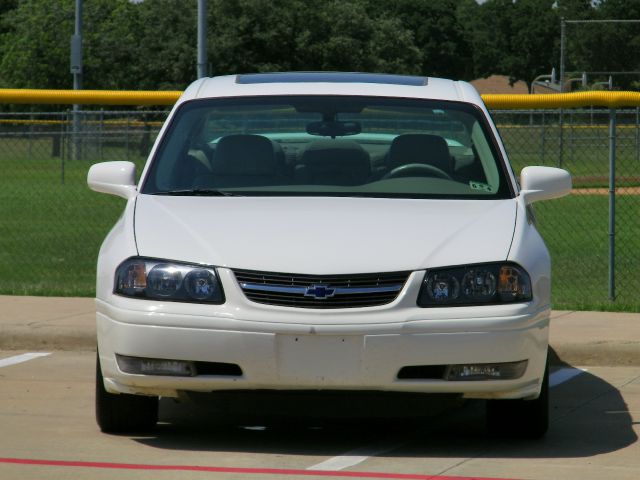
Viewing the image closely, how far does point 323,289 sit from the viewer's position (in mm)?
5438

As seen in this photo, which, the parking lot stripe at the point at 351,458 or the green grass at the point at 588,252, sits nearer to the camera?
the parking lot stripe at the point at 351,458

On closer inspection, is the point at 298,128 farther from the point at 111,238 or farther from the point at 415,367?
the point at 415,367

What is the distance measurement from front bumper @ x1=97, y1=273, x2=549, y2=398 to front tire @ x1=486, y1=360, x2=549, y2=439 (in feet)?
1.67

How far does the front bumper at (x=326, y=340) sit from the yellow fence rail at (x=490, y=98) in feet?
16.0

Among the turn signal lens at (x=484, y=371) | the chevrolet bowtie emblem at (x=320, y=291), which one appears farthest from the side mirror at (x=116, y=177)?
the turn signal lens at (x=484, y=371)

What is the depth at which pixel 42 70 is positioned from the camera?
59469 mm

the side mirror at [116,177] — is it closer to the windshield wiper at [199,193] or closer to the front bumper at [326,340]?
the windshield wiper at [199,193]

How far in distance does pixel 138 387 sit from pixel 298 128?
2.53 metres

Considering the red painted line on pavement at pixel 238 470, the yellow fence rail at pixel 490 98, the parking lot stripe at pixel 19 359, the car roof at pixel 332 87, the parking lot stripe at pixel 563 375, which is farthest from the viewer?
the yellow fence rail at pixel 490 98

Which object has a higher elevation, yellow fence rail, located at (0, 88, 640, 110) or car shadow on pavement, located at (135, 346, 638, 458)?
yellow fence rail, located at (0, 88, 640, 110)

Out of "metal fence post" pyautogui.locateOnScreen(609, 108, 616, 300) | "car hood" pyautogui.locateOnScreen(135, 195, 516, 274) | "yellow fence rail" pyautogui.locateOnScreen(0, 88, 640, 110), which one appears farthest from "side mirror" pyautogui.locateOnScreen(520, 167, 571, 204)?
"yellow fence rail" pyautogui.locateOnScreen(0, 88, 640, 110)

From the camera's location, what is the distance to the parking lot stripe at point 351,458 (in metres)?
5.54

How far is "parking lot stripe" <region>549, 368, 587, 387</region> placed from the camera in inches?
308

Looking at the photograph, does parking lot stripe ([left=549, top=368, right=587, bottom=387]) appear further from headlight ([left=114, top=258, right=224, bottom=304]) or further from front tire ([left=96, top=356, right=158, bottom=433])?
headlight ([left=114, top=258, right=224, bottom=304])
